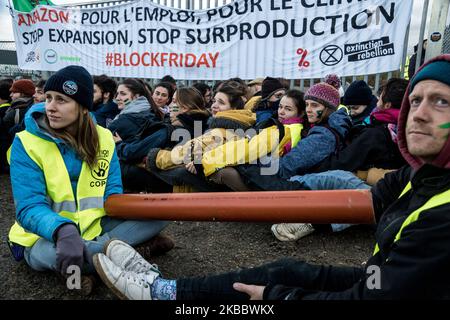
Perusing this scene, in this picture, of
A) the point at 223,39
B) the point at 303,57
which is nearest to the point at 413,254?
the point at 303,57

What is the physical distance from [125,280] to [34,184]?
0.79 m

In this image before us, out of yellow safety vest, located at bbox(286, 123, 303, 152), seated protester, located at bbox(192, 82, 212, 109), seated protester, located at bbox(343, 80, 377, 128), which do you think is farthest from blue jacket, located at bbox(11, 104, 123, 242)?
seated protester, located at bbox(192, 82, 212, 109)

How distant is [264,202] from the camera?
206 cm

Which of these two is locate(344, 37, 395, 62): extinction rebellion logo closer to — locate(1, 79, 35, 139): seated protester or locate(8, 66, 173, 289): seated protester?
locate(8, 66, 173, 289): seated protester

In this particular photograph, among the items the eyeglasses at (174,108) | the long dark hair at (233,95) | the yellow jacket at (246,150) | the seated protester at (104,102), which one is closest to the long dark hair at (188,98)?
the eyeglasses at (174,108)

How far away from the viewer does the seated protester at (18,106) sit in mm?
5062

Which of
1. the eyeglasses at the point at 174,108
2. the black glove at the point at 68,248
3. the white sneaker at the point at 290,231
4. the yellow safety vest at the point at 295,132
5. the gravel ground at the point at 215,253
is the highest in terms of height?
the eyeglasses at the point at 174,108

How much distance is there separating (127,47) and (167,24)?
38.7 inches

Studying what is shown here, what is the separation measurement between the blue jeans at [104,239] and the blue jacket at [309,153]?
4.18 ft

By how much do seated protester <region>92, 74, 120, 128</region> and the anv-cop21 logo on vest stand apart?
265 cm

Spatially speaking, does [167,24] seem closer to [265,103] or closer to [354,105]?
[265,103]

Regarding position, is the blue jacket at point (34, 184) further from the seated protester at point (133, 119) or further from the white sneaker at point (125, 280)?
the seated protester at point (133, 119)

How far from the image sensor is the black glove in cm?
191

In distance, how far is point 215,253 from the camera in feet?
9.20
